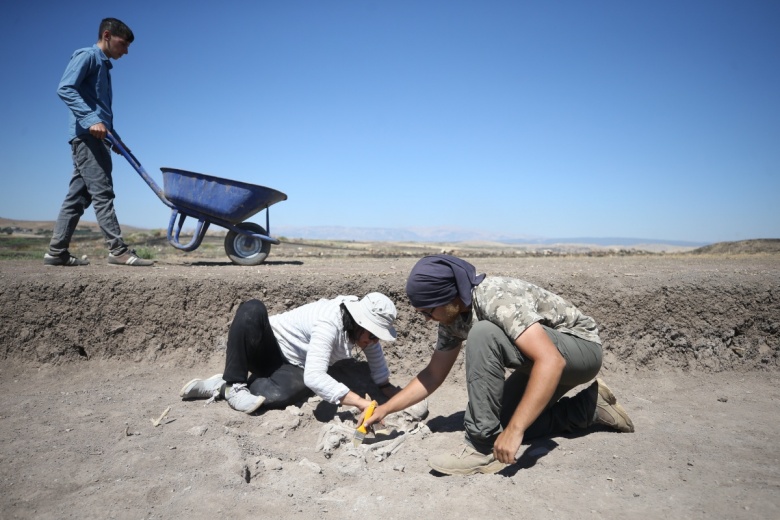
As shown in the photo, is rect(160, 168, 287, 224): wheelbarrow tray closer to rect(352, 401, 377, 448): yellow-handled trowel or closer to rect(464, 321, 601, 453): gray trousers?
rect(352, 401, 377, 448): yellow-handled trowel

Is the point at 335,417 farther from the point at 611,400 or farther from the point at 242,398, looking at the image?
the point at 611,400

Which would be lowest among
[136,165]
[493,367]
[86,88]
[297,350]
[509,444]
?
[509,444]

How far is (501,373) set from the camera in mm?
2434

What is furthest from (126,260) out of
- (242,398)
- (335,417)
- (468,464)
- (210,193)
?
(468,464)

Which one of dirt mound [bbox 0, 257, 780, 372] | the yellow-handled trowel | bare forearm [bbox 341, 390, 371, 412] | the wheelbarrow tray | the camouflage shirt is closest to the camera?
the camouflage shirt

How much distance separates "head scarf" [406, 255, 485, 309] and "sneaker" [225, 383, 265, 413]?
4.42 ft

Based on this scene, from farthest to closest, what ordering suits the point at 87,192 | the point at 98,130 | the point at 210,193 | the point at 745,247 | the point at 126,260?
1. the point at 745,247
2. the point at 210,193
3. the point at 126,260
4. the point at 87,192
5. the point at 98,130

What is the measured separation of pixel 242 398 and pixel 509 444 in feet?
5.57

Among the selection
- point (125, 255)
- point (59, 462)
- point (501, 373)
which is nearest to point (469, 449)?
point (501, 373)

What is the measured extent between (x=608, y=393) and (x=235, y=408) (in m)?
2.16

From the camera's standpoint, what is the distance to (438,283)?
2.34 m

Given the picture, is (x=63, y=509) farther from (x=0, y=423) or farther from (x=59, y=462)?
(x=0, y=423)

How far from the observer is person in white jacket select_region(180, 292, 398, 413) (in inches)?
113

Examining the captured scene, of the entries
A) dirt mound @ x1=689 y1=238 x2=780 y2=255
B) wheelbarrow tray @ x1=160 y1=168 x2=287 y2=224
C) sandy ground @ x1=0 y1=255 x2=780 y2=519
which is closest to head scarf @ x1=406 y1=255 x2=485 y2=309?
sandy ground @ x1=0 y1=255 x2=780 y2=519
